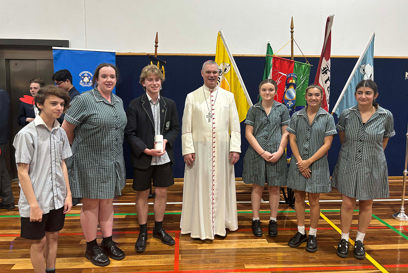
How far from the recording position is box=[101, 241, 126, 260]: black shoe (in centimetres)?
260

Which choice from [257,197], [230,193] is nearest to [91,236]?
[230,193]

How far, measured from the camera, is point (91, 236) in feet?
8.30

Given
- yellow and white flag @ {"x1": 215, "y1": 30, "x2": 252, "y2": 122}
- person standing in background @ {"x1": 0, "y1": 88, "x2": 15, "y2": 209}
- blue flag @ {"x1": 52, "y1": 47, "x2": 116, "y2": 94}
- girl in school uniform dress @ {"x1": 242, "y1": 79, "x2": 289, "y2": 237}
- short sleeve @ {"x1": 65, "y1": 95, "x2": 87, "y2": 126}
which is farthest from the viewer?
blue flag @ {"x1": 52, "y1": 47, "x2": 116, "y2": 94}

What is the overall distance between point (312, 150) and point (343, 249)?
975 mm

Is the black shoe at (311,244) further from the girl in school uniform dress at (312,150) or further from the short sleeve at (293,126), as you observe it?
the short sleeve at (293,126)

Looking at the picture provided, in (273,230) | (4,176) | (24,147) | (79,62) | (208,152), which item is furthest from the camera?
(79,62)

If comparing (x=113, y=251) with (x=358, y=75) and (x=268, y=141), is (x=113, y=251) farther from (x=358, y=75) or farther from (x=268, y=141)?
(x=358, y=75)

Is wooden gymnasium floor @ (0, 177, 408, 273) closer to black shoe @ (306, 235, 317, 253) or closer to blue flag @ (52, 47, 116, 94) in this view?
black shoe @ (306, 235, 317, 253)

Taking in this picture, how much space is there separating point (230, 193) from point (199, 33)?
10.3 ft

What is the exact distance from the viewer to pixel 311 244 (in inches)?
109

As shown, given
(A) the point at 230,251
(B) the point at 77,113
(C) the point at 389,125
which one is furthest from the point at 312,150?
(B) the point at 77,113

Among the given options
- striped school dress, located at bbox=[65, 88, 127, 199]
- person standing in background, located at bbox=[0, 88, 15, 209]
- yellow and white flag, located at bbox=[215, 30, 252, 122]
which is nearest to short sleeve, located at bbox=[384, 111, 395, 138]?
yellow and white flag, located at bbox=[215, 30, 252, 122]

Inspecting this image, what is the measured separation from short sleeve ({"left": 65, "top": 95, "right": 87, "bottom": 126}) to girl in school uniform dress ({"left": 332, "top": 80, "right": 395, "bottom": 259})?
234 centimetres

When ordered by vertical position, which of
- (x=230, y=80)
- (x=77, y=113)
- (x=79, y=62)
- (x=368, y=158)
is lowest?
(x=368, y=158)
